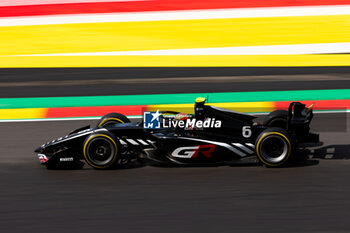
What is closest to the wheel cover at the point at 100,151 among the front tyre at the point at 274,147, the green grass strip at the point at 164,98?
the front tyre at the point at 274,147

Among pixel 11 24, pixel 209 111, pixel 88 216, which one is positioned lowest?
pixel 88 216

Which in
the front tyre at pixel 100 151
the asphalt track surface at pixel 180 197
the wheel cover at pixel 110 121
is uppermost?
the wheel cover at pixel 110 121

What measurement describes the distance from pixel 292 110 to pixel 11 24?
13.2m

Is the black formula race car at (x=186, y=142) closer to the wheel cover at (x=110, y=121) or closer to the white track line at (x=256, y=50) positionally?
the wheel cover at (x=110, y=121)

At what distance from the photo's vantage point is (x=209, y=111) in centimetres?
790

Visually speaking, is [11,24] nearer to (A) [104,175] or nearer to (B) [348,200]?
(A) [104,175]

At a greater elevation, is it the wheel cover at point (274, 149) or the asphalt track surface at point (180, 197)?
the wheel cover at point (274, 149)

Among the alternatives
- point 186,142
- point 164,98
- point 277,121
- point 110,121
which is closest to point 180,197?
point 186,142

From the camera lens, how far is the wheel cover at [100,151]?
24.9 ft

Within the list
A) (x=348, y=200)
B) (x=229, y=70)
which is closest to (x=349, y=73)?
(x=229, y=70)

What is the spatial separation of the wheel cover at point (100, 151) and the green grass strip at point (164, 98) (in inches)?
176

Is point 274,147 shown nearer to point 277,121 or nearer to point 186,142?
point 277,121

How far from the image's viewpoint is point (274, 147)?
24.8 feet

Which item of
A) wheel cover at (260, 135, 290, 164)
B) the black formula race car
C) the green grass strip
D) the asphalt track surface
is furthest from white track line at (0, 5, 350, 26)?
wheel cover at (260, 135, 290, 164)
